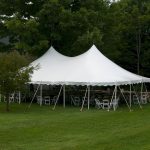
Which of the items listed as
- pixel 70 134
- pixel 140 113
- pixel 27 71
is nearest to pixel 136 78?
pixel 140 113

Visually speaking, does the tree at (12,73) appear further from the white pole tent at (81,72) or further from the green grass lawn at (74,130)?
the white pole tent at (81,72)

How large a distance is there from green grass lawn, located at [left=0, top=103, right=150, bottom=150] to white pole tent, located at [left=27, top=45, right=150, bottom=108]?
1.65m

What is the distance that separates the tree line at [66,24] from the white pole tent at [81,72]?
10.3 feet

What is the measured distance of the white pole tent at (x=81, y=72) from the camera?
965 inches

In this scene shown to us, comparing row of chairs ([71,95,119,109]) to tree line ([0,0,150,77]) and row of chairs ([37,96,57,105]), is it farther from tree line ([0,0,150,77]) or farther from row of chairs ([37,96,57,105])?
tree line ([0,0,150,77])

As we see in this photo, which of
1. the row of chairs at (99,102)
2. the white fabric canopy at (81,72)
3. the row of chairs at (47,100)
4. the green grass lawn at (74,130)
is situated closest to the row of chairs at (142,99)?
the white fabric canopy at (81,72)

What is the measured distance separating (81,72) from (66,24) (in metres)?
5.98

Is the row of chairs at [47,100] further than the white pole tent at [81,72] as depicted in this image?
Yes

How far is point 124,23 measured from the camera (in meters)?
38.5

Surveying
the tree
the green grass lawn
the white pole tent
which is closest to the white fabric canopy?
the white pole tent

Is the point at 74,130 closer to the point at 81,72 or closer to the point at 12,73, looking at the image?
the point at 12,73

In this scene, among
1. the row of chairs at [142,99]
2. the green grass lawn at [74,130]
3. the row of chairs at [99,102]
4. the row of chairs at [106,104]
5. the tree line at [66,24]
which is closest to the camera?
the green grass lawn at [74,130]

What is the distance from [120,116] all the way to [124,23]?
18.4 metres

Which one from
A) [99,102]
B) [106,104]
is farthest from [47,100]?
[106,104]
